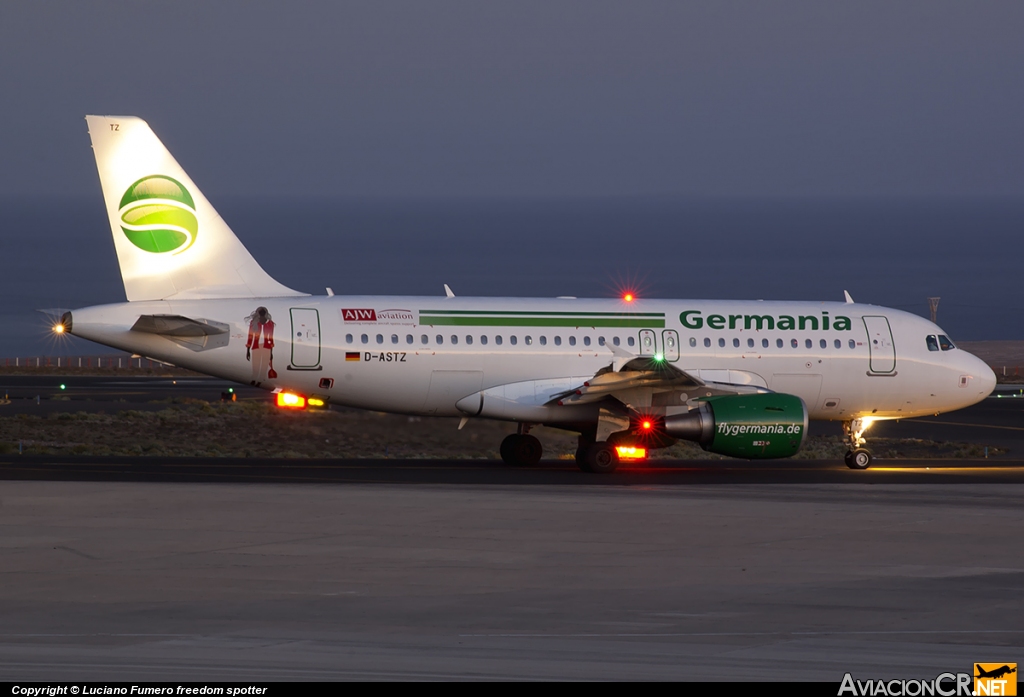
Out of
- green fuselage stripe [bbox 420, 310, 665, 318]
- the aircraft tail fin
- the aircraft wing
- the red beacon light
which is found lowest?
the red beacon light

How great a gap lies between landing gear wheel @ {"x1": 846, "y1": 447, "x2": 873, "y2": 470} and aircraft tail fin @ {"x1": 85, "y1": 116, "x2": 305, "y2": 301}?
13.1m

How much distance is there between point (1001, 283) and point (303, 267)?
304ft

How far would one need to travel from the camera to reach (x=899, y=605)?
14.5 m

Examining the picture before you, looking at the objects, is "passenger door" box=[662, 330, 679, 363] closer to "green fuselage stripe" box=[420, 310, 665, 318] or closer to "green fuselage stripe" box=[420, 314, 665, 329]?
"green fuselage stripe" box=[420, 314, 665, 329]

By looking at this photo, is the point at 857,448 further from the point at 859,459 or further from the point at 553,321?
the point at 553,321

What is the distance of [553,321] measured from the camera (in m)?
29.2

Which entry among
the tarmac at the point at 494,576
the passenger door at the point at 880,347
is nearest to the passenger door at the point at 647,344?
the tarmac at the point at 494,576

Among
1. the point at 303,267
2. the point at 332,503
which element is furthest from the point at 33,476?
the point at 303,267

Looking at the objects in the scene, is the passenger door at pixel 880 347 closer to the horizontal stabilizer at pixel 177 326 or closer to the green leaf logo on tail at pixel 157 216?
the horizontal stabilizer at pixel 177 326

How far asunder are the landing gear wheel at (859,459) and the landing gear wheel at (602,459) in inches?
214

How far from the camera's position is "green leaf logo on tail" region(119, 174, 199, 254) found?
2778 cm

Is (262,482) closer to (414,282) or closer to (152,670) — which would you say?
(152,670)

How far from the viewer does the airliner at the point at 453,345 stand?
27.1 metres

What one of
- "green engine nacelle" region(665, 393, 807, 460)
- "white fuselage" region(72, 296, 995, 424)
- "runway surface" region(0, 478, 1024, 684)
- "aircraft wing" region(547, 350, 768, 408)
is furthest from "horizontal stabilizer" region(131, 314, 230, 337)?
"green engine nacelle" region(665, 393, 807, 460)
